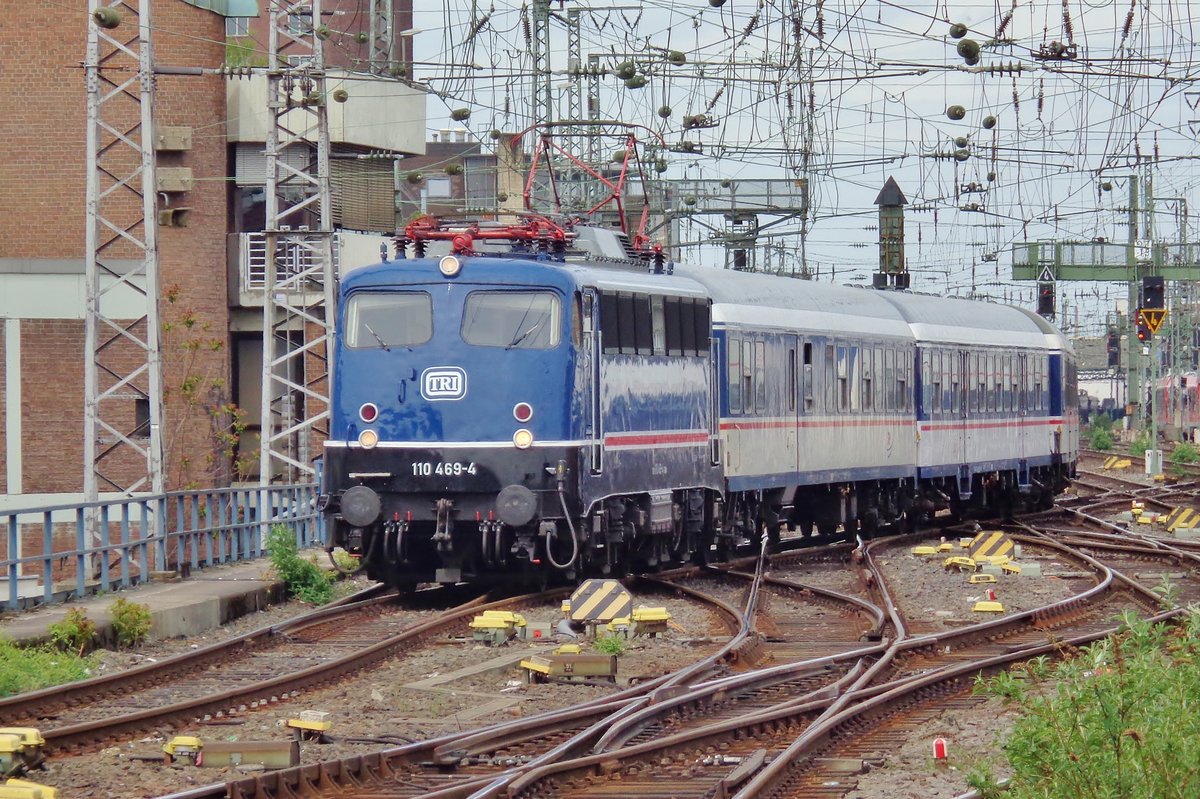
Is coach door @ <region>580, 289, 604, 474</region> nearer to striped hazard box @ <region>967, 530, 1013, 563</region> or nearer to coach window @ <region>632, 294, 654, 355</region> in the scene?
coach window @ <region>632, 294, 654, 355</region>

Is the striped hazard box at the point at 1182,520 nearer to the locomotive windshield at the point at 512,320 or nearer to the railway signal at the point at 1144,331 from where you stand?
the railway signal at the point at 1144,331

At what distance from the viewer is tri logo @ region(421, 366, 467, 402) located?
1811cm

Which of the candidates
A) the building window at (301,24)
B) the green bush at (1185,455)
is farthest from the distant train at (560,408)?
the green bush at (1185,455)

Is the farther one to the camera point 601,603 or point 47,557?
point 47,557

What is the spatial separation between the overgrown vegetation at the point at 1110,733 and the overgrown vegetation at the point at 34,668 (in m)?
6.98

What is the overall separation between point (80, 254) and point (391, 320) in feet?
62.3

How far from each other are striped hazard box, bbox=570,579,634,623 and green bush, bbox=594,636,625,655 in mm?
1204

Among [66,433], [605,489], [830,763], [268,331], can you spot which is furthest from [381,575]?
[66,433]

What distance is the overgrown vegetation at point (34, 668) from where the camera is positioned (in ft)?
42.2

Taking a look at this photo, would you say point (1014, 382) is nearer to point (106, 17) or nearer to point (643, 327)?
point (643, 327)

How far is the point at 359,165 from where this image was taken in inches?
1658

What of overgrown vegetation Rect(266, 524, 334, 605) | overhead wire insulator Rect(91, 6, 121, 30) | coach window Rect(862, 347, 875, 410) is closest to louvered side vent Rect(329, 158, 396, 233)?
coach window Rect(862, 347, 875, 410)

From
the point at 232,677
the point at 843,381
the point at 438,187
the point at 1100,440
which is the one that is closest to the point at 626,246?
the point at 843,381

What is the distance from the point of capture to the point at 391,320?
1853 cm
